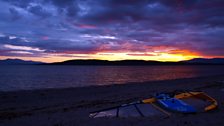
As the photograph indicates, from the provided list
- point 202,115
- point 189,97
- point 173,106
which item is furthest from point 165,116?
point 189,97

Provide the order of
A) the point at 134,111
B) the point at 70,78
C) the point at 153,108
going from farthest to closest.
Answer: the point at 70,78
the point at 153,108
the point at 134,111

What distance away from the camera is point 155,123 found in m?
8.13

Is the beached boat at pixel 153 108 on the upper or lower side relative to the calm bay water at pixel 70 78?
upper

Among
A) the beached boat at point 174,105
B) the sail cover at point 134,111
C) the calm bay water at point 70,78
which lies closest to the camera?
the sail cover at point 134,111

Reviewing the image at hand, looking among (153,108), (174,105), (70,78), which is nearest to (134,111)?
(153,108)

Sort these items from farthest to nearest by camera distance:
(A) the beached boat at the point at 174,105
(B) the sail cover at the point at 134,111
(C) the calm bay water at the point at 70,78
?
(C) the calm bay water at the point at 70,78 < (A) the beached boat at the point at 174,105 < (B) the sail cover at the point at 134,111

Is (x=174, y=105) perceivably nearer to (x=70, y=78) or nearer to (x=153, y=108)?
(x=153, y=108)

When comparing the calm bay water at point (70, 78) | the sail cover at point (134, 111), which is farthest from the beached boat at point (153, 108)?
the calm bay water at point (70, 78)

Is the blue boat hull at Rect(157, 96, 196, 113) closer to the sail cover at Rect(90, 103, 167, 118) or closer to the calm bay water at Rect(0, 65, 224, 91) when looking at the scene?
the sail cover at Rect(90, 103, 167, 118)

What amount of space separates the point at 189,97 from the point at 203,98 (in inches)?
34.0

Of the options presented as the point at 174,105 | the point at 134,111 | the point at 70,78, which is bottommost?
the point at 70,78

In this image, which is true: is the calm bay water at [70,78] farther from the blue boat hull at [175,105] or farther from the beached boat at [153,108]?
the blue boat hull at [175,105]

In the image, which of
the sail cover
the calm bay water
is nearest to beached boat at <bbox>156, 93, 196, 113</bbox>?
the sail cover

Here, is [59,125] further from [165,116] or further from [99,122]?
[165,116]
